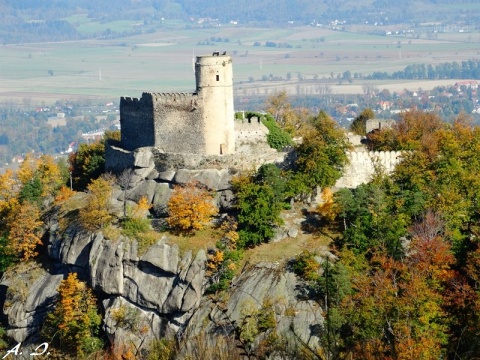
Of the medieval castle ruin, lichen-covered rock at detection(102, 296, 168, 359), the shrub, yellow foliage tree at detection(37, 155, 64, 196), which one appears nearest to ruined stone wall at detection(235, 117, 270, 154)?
the medieval castle ruin

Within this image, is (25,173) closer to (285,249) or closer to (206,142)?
(206,142)

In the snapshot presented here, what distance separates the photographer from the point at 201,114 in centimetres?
4469

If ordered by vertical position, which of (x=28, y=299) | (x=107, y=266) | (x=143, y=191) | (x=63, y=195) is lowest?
(x=28, y=299)

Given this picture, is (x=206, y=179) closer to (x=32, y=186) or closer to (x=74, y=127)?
(x=32, y=186)

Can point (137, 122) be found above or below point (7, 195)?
above

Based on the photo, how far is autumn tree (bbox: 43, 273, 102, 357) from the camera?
39781 mm

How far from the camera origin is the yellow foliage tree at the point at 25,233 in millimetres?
45906

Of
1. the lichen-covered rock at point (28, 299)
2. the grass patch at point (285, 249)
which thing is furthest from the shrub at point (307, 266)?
the lichen-covered rock at point (28, 299)

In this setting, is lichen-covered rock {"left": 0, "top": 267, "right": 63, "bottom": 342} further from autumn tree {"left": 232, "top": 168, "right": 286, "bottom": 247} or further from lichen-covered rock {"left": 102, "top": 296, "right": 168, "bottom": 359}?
autumn tree {"left": 232, "top": 168, "right": 286, "bottom": 247}

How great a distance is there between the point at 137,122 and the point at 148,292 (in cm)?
948

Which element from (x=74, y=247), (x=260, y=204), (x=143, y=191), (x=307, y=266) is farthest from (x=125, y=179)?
(x=307, y=266)

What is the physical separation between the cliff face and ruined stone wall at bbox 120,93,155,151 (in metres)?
5.17

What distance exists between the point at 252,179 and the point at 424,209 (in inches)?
281

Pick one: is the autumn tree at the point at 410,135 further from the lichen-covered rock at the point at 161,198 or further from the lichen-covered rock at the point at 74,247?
the lichen-covered rock at the point at 74,247
